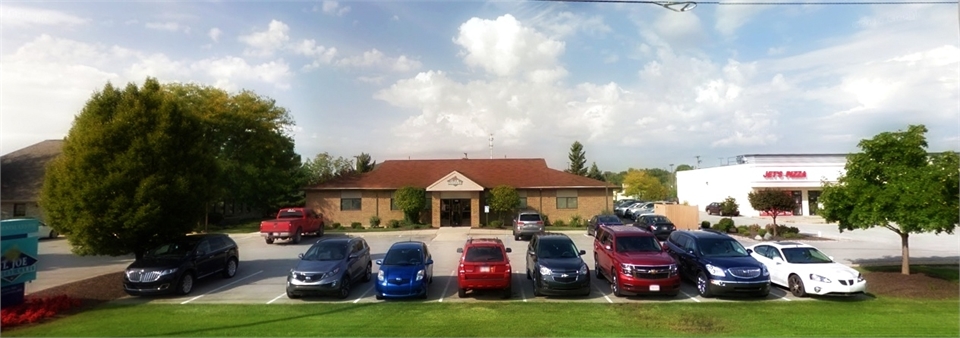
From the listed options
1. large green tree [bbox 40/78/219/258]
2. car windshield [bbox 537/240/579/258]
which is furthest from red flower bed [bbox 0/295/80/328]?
car windshield [bbox 537/240/579/258]

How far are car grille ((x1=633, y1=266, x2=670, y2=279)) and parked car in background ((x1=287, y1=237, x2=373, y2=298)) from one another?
7742mm

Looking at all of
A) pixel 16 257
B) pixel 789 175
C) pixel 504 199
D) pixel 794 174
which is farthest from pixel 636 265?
pixel 794 174

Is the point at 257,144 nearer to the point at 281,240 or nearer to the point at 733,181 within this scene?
the point at 281,240

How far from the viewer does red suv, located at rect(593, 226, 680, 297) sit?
13672mm

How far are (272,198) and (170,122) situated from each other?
104 feet

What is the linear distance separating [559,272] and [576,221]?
85.6ft

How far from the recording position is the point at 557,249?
15117 millimetres

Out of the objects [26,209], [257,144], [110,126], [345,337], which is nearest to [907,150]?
[345,337]

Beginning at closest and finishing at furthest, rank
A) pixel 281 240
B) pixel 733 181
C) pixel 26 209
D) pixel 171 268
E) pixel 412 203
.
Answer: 1. pixel 171 268
2. pixel 281 240
3. pixel 26 209
4. pixel 412 203
5. pixel 733 181

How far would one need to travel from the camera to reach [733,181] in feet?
184

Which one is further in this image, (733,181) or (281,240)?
(733,181)

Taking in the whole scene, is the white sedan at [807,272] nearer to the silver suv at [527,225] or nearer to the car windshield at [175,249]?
the silver suv at [527,225]

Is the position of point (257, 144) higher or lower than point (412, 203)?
higher

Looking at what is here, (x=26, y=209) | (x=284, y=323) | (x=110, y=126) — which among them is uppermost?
(x=110, y=126)
